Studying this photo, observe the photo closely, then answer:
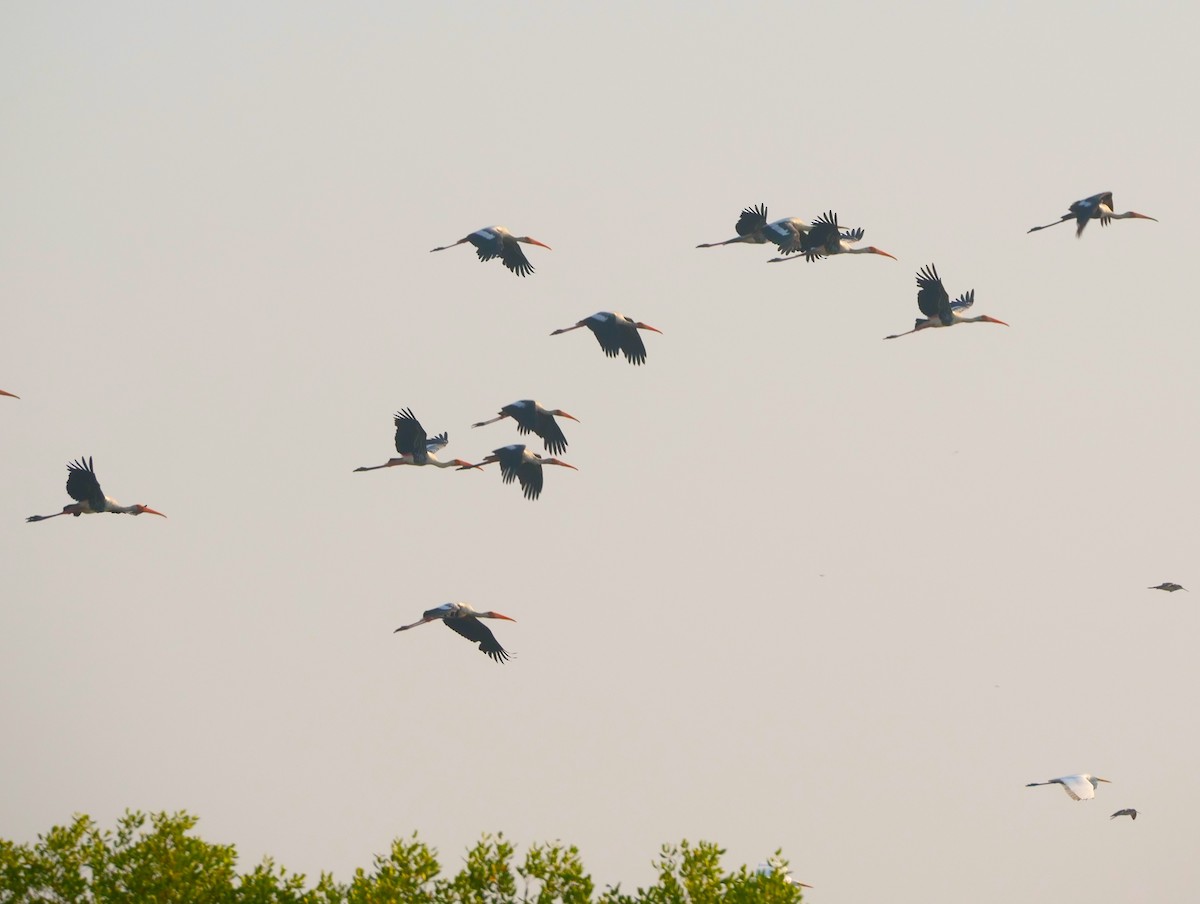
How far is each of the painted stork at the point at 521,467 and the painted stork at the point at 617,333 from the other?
2.33 metres

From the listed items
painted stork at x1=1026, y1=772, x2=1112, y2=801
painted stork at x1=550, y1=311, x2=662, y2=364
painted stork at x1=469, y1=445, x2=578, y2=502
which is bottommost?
painted stork at x1=1026, y1=772, x2=1112, y2=801

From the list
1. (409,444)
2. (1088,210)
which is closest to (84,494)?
(409,444)

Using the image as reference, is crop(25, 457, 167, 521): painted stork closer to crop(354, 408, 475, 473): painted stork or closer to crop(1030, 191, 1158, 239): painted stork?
crop(354, 408, 475, 473): painted stork

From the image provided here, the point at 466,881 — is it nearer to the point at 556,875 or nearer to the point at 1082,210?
the point at 556,875

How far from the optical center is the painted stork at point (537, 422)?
Result: 37750mm

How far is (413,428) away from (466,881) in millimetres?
8269

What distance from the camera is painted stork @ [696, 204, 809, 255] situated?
36.7 metres

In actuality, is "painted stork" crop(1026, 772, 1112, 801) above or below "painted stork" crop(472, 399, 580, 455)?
below

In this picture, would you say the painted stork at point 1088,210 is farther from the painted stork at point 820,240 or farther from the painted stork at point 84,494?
the painted stork at point 84,494

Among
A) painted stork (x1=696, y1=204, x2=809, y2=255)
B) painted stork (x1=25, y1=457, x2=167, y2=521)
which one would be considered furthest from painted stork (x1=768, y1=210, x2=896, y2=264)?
painted stork (x1=25, y1=457, x2=167, y2=521)

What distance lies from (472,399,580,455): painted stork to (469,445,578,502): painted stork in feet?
3.98

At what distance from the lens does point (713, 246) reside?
37938mm

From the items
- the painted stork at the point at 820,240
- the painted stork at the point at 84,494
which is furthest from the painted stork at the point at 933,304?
the painted stork at the point at 84,494

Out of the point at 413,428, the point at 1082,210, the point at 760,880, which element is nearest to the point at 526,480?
the point at 413,428
